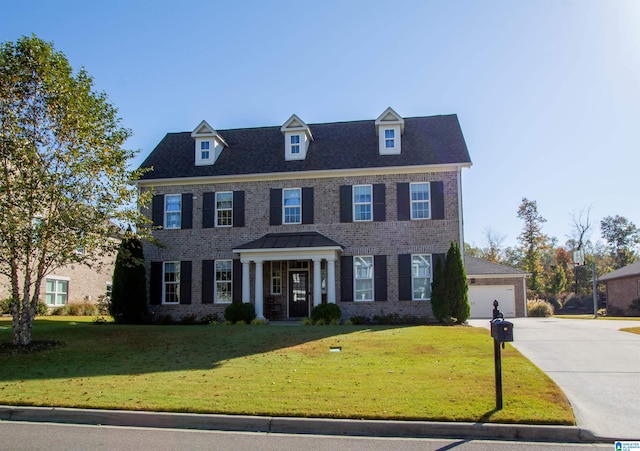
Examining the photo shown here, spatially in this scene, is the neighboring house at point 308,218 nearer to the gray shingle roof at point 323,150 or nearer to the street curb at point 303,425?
the gray shingle roof at point 323,150

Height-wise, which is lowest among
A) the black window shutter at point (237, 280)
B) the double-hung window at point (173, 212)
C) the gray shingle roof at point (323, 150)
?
the black window shutter at point (237, 280)

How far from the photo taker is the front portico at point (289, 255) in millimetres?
20734

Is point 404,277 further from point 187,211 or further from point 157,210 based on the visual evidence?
point 157,210

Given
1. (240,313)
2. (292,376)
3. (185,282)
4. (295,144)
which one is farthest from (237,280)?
(292,376)

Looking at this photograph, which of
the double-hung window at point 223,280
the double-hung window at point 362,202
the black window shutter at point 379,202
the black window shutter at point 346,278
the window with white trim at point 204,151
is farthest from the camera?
the window with white trim at point 204,151

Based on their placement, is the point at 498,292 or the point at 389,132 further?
the point at 498,292

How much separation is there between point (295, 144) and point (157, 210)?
21.6 feet

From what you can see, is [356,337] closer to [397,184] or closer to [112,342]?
[112,342]

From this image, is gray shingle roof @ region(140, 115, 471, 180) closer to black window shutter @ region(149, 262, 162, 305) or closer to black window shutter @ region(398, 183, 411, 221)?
black window shutter @ region(398, 183, 411, 221)

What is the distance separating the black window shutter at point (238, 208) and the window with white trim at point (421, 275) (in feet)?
23.7

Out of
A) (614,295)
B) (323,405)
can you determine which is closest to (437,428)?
(323,405)

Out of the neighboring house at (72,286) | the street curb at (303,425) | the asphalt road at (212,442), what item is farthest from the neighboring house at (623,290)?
the asphalt road at (212,442)

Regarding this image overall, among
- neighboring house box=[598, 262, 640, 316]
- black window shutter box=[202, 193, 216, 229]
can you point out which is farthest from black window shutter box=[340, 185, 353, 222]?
neighboring house box=[598, 262, 640, 316]

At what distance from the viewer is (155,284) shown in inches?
916
